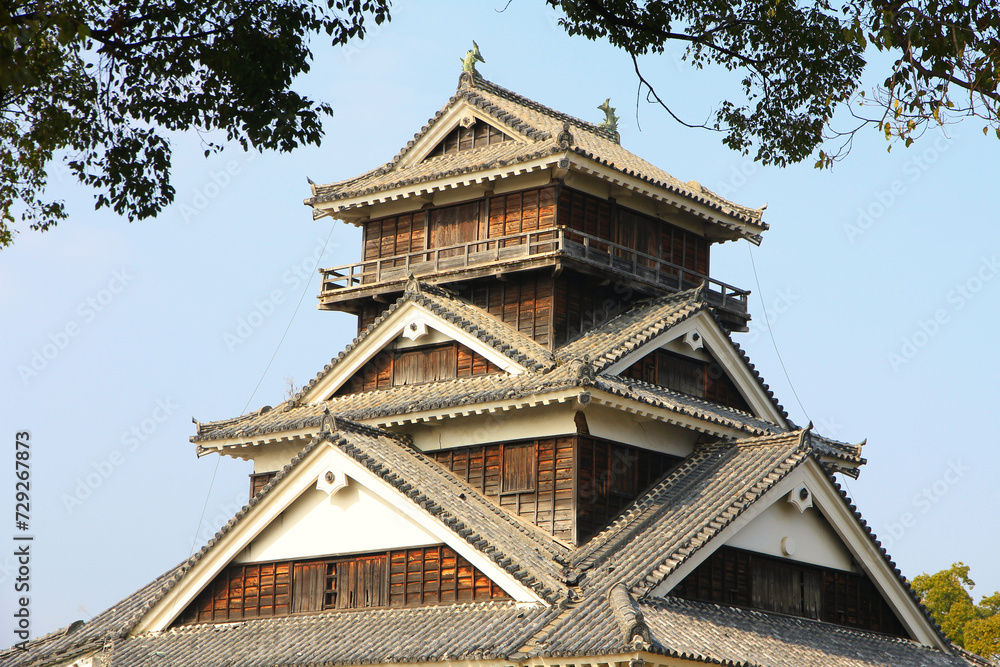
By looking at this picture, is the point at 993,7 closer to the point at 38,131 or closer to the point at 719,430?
the point at 38,131

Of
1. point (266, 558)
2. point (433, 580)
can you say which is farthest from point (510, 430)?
point (266, 558)

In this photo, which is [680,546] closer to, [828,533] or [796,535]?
[796,535]

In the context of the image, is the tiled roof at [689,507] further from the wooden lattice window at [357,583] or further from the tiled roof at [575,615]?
the wooden lattice window at [357,583]

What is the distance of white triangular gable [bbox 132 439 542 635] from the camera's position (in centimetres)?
2158

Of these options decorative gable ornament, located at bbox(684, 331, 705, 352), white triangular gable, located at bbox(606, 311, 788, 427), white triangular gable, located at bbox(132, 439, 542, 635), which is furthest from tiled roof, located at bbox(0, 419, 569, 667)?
decorative gable ornament, located at bbox(684, 331, 705, 352)

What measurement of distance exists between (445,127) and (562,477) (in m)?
10.1

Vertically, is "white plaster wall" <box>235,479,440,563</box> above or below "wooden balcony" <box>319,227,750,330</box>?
below

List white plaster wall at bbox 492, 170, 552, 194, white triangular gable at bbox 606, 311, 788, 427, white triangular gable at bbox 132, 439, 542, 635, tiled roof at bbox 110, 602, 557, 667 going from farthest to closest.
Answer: white plaster wall at bbox 492, 170, 552, 194, white triangular gable at bbox 606, 311, 788, 427, white triangular gable at bbox 132, 439, 542, 635, tiled roof at bbox 110, 602, 557, 667

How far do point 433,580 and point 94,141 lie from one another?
35.9 ft

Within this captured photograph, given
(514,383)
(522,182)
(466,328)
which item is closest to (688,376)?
(514,383)

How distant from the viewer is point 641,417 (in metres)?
24.7

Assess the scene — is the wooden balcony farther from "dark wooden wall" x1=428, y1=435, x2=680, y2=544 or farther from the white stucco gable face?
the white stucco gable face

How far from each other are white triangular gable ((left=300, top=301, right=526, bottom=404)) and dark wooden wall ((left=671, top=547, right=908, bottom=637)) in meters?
5.61

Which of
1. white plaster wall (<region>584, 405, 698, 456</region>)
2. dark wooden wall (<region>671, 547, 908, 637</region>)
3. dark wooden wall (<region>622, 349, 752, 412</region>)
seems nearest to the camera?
dark wooden wall (<region>671, 547, 908, 637</region>)
